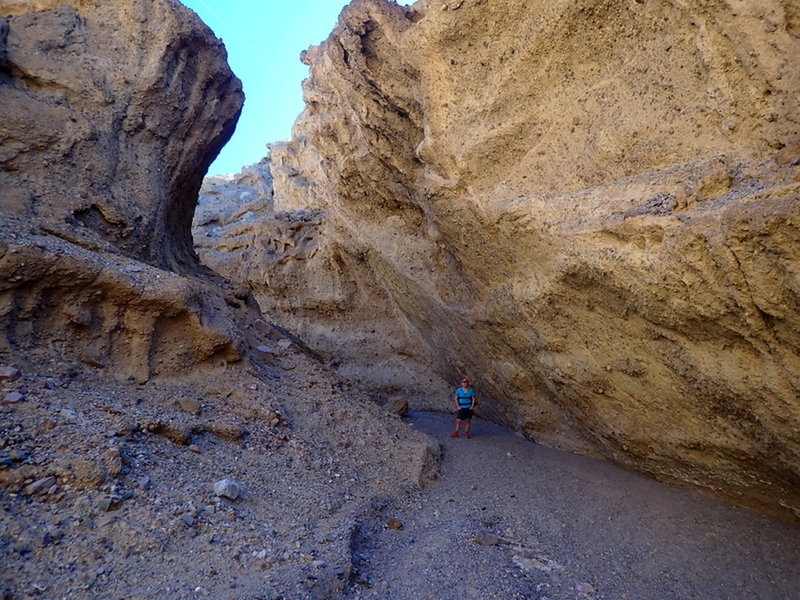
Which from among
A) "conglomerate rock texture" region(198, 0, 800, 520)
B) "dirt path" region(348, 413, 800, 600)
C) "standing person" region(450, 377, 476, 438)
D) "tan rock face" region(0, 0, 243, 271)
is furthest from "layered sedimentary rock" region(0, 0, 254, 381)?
"standing person" region(450, 377, 476, 438)

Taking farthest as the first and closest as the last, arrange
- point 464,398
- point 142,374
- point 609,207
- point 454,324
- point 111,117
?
point 454,324, point 464,398, point 111,117, point 142,374, point 609,207

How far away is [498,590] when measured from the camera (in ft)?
11.8

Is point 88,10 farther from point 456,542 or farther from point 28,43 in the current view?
point 456,542

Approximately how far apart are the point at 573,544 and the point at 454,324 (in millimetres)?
3942

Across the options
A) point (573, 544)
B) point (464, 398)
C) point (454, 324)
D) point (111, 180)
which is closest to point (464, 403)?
point (464, 398)

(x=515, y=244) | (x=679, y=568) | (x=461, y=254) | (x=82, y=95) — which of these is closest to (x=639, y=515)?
(x=679, y=568)

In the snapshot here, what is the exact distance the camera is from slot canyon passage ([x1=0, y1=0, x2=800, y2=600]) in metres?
3.43

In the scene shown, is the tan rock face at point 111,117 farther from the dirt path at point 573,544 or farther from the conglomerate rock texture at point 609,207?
the dirt path at point 573,544

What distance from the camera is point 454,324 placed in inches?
316

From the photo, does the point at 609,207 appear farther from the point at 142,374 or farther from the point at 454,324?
the point at 142,374

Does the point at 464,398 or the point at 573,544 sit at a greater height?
the point at 464,398

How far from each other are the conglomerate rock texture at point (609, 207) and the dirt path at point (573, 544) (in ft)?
1.27

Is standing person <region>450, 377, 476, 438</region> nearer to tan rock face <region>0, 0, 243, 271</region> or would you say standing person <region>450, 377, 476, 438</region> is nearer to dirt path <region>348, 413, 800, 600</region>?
dirt path <region>348, 413, 800, 600</region>

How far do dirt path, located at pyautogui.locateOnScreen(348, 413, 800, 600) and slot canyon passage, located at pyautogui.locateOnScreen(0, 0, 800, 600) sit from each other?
0.10ft
